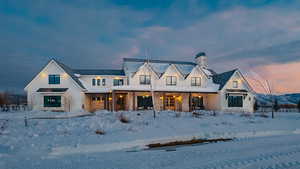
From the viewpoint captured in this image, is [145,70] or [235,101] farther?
[235,101]

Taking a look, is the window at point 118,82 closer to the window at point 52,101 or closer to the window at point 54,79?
the window at point 54,79

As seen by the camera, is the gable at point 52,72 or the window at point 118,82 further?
the window at point 118,82

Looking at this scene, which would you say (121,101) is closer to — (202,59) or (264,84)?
(202,59)

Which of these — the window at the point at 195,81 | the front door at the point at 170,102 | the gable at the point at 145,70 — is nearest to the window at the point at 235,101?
the window at the point at 195,81

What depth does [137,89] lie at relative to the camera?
950 inches

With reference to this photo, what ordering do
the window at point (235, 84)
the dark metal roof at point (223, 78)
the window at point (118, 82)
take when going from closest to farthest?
the window at point (118, 82) < the dark metal roof at point (223, 78) < the window at point (235, 84)

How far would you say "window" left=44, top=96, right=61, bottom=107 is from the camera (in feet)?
79.8

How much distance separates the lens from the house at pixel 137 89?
2450 cm

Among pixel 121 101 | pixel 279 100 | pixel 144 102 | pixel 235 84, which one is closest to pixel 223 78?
pixel 235 84

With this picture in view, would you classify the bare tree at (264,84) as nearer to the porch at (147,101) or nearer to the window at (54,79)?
the porch at (147,101)

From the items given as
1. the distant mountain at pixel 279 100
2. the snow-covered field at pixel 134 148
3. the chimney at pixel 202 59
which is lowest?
the distant mountain at pixel 279 100

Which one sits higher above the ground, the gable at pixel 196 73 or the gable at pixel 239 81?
the gable at pixel 196 73

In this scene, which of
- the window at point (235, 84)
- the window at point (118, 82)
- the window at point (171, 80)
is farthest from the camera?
the window at point (235, 84)

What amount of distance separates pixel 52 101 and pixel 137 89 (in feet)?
36.0
